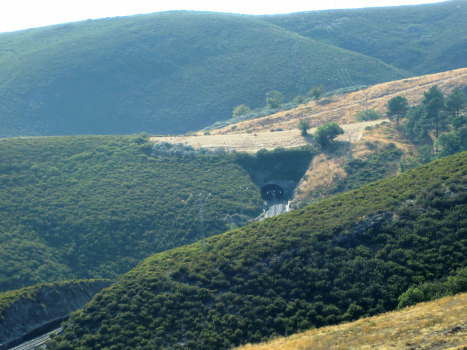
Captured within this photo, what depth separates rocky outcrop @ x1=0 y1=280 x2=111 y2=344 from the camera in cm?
3309

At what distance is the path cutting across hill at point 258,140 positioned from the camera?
232 ft

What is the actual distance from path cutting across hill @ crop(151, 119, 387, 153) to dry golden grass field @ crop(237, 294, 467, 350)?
47687mm

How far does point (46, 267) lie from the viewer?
44969mm

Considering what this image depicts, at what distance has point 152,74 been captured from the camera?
496 feet

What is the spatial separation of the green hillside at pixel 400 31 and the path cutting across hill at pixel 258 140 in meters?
63.1

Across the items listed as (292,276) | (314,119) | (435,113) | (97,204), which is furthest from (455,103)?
(97,204)

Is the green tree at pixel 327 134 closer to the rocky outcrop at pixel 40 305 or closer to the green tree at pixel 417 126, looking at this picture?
the green tree at pixel 417 126

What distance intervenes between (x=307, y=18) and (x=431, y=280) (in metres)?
168

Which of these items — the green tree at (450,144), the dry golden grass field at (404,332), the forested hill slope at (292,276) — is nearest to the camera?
the dry golden grass field at (404,332)

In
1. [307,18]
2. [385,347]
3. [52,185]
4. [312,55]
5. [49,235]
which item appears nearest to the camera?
[385,347]

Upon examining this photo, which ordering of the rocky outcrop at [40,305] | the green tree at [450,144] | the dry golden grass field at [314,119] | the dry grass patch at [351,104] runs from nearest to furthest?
the rocky outcrop at [40,305] → the green tree at [450,144] → the dry golden grass field at [314,119] → the dry grass patch at [351,104]

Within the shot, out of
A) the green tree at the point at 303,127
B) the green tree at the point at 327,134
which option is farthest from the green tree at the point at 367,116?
the green tree at the point at 327,134

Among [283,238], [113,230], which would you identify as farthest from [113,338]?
[113,230]

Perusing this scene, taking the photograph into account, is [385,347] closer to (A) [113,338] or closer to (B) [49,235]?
(A) [113,338]
